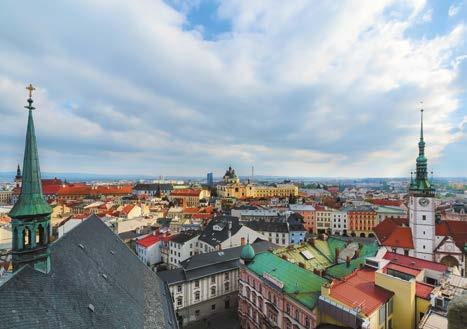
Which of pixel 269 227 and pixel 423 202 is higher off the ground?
pixel 423 202

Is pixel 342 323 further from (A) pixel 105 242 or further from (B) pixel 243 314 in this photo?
(A) pixel 105 242

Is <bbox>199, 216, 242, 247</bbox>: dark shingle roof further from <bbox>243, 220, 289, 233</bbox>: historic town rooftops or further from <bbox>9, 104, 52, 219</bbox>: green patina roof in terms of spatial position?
<bbox>9, 104, 52, 219</bbox>: green patina roof

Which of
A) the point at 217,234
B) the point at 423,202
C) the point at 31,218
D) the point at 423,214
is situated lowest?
the point at 217,234

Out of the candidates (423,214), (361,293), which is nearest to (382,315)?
(361,293)

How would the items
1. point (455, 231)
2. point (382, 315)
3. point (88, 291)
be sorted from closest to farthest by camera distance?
point (88, 291)
point (382, 315)
point (455, 231)

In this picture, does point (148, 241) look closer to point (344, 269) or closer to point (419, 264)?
point (344, 269)

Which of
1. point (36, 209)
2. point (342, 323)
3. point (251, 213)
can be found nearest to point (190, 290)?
point (342, 323)
